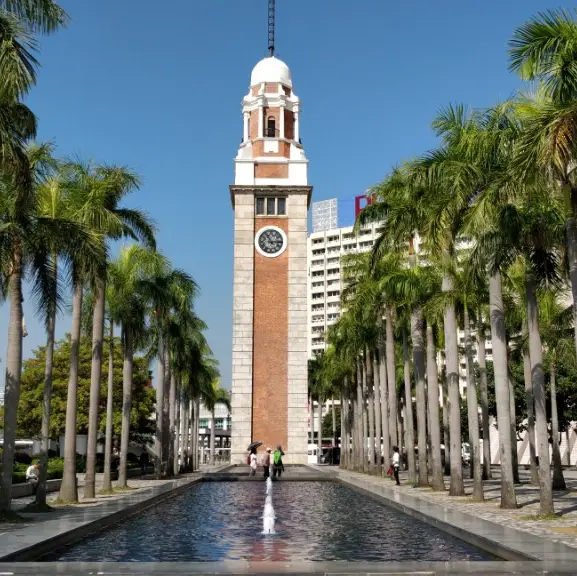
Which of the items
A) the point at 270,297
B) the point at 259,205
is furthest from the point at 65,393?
the point at 259,205

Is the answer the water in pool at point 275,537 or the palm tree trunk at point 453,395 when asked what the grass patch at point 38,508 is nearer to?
the water in pool at point 275,537

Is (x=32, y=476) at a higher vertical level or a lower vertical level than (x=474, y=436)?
lower

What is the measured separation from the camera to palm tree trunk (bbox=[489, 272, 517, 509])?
20.2 metres

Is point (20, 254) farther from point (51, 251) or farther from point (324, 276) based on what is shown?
point (324, 276)

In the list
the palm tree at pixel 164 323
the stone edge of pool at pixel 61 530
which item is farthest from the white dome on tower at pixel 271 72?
the stone edge of pool at pixel 61 530

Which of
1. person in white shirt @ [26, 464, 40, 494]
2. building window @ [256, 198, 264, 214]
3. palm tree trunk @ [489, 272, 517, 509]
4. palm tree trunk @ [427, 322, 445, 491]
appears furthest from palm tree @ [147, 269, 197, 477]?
building window @ [256, 198, 264, 214]

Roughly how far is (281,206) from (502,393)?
142ft

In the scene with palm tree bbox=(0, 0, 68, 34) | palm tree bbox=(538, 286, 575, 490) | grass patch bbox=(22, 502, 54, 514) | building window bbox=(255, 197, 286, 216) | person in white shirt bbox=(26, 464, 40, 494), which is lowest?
grass patch bbox=(22, 502, 54, 514)

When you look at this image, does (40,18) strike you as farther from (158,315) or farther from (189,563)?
(158,315)

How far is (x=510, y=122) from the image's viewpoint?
19.8m

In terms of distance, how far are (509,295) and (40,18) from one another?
2178 centimetres

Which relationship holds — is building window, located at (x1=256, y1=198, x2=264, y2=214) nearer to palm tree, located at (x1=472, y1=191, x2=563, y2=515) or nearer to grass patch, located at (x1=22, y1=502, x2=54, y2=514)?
palm tree, located at (x1=472, y1=191, x2=563, y2=515)

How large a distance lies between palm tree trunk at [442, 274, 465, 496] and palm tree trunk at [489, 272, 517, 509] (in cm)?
380

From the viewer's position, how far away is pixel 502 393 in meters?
20.5
